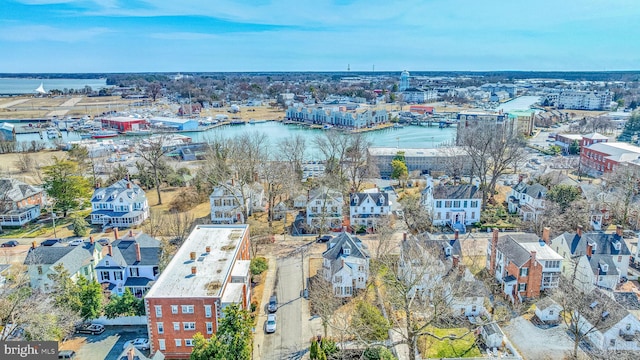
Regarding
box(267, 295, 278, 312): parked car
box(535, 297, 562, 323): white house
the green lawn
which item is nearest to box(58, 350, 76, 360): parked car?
box(267, 295, 278, 312): parked car

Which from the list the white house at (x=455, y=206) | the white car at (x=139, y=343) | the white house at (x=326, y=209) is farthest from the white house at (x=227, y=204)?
the white car at (x=139, y=343)

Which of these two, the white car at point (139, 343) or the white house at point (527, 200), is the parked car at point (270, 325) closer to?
the white car at point (139, 343)

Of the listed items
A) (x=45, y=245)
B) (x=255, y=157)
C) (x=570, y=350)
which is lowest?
(x=570, y=350)

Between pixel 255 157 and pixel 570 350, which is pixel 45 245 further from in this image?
pixel 570 350

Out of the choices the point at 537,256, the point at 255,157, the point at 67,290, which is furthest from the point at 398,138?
the point at 67,290

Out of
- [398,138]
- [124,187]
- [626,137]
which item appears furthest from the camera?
[398,138]

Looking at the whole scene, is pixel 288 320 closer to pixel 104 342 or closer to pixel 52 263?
pixel 104 342

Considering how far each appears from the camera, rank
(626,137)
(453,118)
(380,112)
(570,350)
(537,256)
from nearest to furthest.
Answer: (570,350) < (537,256) < (626,137) < (380,112) < (453,118)
